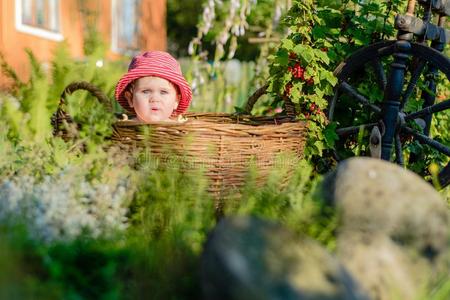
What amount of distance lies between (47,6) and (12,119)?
4785 mm

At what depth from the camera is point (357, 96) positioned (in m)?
4.15

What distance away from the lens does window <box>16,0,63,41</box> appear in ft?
25.9

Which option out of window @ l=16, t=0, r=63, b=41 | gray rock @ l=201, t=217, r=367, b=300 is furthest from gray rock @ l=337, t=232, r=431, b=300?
window @ l=16, t=0, r=63, b=41

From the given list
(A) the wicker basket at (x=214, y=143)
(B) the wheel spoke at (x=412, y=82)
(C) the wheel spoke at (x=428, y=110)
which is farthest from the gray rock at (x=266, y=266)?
(B) the wheel spoke at (x=412, y=82)

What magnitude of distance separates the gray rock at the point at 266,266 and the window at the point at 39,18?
6474 mm

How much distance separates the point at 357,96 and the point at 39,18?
18.2ft

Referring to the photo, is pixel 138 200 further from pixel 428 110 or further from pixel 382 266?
pixel 428 110

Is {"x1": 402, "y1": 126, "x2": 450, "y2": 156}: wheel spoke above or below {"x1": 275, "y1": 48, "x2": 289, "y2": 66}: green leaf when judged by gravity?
below

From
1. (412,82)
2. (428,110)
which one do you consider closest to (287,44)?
(412,82)

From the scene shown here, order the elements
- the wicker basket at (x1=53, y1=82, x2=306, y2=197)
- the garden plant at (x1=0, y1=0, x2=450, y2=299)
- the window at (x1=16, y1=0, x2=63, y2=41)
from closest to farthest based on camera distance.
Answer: the garden plant at (x1=0, y1=0, x2=450, y2=299) → the wicker basket at (x1=53, y1=82, x2=306, y2=197) → the window at (x1=16, y1=0, x2=63, y2=41)

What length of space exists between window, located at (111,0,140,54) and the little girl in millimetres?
7109

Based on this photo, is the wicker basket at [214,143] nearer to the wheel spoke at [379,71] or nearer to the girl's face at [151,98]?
the girl's face at [151,98]

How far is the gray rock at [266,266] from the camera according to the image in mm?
1752

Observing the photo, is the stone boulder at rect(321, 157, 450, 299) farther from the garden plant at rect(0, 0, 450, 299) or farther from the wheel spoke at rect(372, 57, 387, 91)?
the wheel spoke at rect(372, 57, 387, 91)
